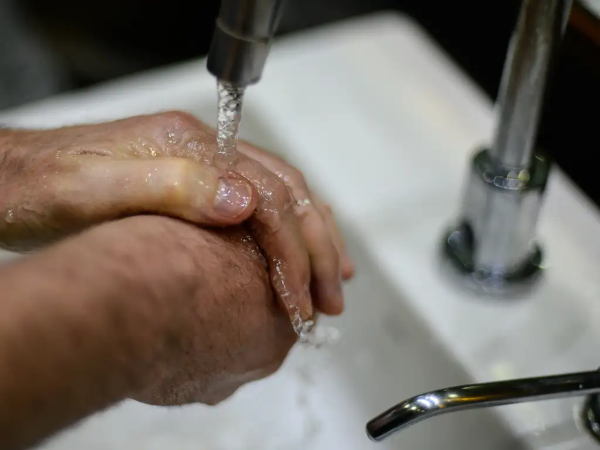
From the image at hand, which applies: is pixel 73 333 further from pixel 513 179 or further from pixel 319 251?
pixel 513 179

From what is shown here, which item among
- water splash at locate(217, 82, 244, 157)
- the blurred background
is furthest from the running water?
the blurred background

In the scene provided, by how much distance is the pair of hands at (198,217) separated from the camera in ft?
1.11

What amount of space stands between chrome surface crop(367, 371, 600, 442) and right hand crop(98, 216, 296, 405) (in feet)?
0.26

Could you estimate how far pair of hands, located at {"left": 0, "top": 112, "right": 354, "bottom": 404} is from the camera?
1.11 ft

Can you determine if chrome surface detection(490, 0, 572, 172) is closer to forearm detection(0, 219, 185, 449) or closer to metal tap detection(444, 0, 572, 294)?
metal tap detection(444, 0, 572, 294)

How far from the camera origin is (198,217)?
1.14 feet

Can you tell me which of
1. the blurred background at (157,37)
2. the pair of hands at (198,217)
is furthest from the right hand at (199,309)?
the blurred background at (157,37)

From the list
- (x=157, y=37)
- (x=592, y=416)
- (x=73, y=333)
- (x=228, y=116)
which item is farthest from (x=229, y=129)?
(x=157, y=37)

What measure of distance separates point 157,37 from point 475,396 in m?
0.86

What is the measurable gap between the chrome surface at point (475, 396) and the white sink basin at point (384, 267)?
0.20 feet

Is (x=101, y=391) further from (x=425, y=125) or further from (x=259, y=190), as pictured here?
(x=425, y=125)

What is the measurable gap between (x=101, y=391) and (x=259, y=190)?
0.14 meters

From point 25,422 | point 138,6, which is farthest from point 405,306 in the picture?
point 138,6

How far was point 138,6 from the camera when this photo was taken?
40.4 inches
